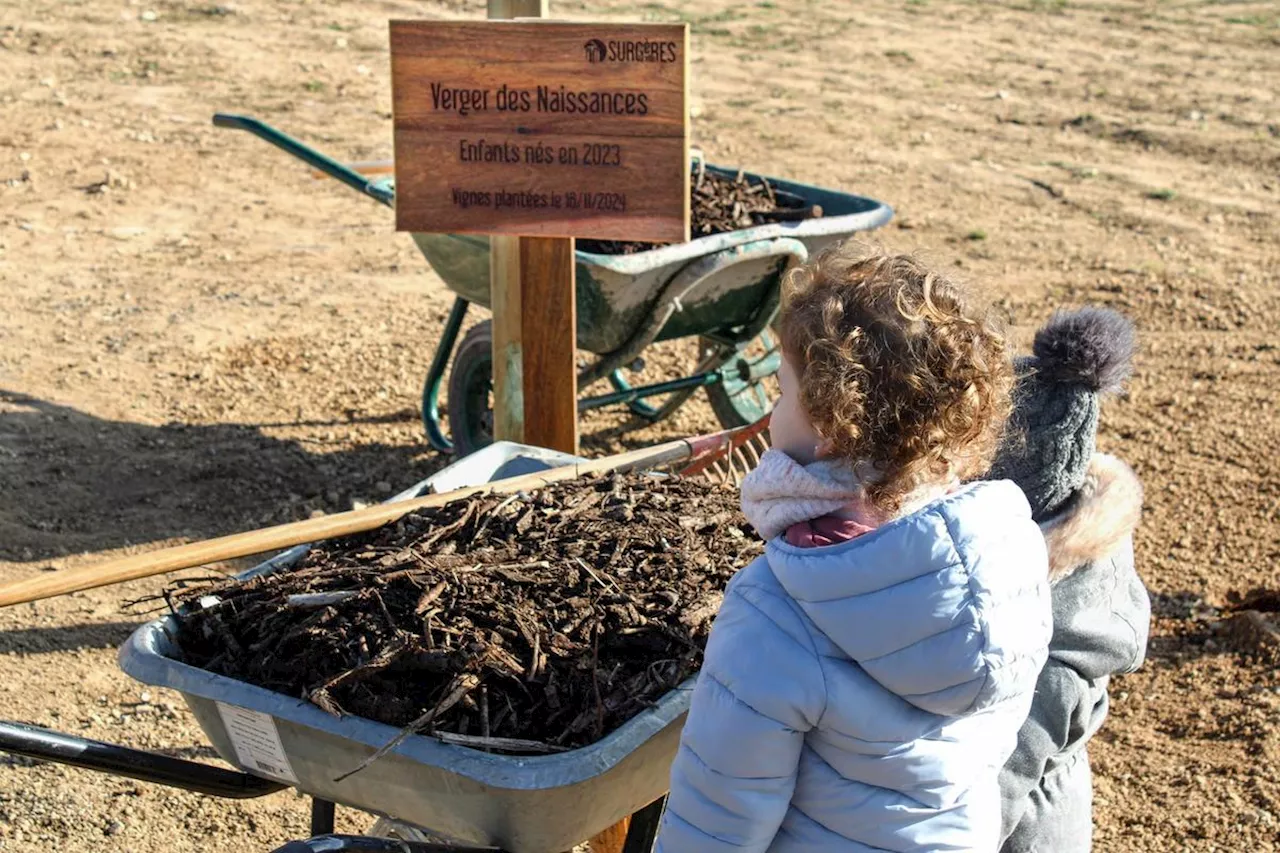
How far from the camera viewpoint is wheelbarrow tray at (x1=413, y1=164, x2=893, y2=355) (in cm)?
411

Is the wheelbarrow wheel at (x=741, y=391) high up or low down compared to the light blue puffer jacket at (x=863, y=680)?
down

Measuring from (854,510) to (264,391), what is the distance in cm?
440

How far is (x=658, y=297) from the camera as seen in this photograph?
425 cm

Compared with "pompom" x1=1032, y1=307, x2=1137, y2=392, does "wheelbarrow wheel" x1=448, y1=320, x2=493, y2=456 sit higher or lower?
lower

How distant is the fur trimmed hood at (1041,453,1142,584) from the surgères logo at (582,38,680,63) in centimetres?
149

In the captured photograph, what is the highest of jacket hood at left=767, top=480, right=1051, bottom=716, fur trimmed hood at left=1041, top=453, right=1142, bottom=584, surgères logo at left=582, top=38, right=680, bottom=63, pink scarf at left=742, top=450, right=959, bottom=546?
surgères logo at left=582, top=38, right=680, bottom=63

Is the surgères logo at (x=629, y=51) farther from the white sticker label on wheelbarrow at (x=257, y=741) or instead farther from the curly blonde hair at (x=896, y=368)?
the white sticker label on wheelbarrow at (x=257, y=741)

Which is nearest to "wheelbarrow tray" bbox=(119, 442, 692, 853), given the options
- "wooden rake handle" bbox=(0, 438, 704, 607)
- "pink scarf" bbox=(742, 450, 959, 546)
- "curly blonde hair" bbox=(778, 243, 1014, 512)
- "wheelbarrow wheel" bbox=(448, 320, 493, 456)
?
"wooden rake handle" bbox=(0, 438, 704, 607)

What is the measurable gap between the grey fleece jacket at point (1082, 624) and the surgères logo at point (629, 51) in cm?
146

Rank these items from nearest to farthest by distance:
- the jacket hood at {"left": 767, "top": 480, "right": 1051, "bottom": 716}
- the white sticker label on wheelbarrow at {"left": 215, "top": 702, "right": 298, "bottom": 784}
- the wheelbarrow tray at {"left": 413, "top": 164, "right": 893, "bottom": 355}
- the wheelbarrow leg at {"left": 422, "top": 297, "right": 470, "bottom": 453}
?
the jacket hood at {"left": 767, "top": 480, "right": 1051, "bottom": 716} < the white sticker label on wheelbarrow at {"left": 215, "top": 702, "right": 298, "bottom": 784} < the wheelbarrow tray at {"left": 413, "top": 164, "right": 893, "bottom": 355} < the wheelbarrow leg at {"left": 422, "top": 297, "right": 470, "bottom": 453}

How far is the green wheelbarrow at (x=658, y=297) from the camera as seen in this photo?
418 centimetres

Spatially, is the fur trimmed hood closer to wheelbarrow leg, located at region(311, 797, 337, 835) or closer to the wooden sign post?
wheelbarrow leg, located at region(311, 797, 337, 835)

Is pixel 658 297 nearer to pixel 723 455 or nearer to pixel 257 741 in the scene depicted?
pixel 723 455

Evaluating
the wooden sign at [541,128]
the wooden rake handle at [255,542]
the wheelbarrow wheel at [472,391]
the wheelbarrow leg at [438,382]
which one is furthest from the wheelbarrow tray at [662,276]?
the wooden rake handle at [255,542]
